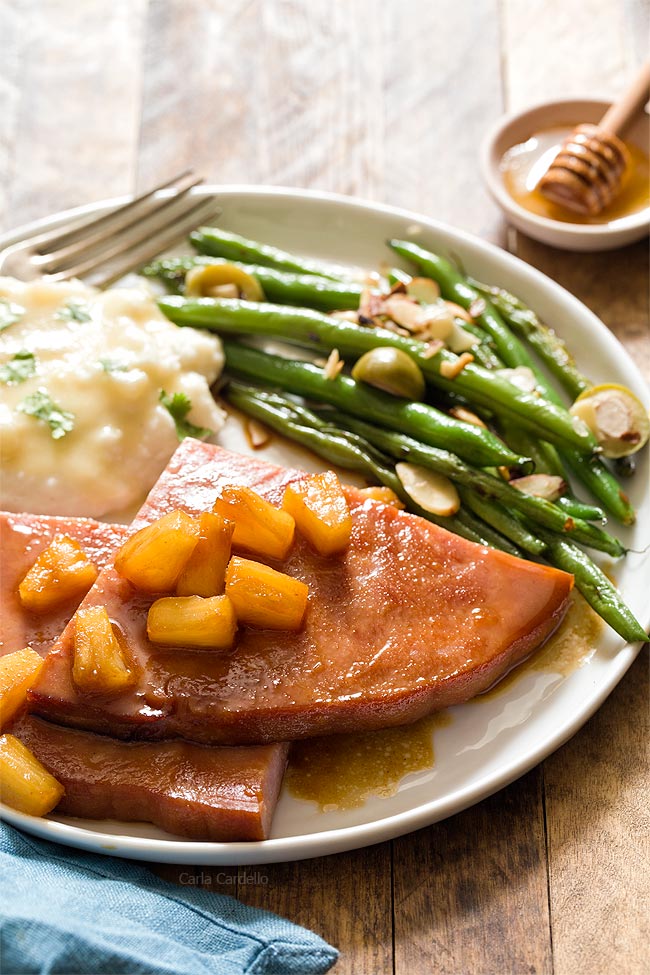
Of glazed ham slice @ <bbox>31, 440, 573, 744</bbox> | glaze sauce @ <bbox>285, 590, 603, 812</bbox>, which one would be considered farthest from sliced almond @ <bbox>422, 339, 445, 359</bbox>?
glaze sauce @ <bbox>285, 590, 603, 812</bbox>

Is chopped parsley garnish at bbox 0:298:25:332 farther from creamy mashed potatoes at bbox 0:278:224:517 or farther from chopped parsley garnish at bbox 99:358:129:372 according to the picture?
chopped parsley garnish at bbox 99:358:129:372

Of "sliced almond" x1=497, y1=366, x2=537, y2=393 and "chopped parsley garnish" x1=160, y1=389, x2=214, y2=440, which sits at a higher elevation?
"sliced almond" x1=497, y1=366, x2=537, y2=393

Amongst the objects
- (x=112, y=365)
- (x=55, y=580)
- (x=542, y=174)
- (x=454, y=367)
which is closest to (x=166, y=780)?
(x=55, y=580)

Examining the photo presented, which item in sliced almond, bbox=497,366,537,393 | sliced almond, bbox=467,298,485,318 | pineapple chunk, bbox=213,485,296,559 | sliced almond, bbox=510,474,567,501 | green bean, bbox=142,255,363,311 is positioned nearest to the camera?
pineapple chunk, bbox=213,485,296,559

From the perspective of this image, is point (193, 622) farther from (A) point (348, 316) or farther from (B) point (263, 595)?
(A) point (348, 316)

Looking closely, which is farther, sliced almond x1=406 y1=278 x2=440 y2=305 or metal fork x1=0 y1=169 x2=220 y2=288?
metal fork x1=0 y1=169 x2=220 y2=288

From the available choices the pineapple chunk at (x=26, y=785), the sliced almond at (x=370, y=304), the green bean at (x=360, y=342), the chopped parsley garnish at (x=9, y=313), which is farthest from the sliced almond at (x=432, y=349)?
the pineapple chunk at (x=26, y=785)

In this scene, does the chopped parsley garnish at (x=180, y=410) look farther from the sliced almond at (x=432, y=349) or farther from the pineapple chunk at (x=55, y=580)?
the sliced almond at (x=432, y=349)
